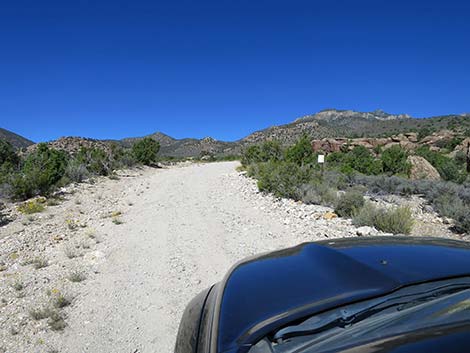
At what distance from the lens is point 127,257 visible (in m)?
5.88

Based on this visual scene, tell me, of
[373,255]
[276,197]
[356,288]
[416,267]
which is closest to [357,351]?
[356,288]

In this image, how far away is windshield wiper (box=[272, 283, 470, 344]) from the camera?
133 centimetres

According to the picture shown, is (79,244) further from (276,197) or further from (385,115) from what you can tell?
(385,115)

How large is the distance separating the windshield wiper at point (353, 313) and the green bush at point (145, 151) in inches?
1028

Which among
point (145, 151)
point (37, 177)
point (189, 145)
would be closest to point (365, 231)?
point (37, 177)

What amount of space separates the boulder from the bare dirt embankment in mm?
10792

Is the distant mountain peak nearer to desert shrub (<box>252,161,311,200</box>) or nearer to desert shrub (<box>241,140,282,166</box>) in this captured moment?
desert shrub (<box>241,140,282,166</box>)

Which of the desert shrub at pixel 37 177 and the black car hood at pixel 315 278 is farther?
the desert shrub at pixel 37 177

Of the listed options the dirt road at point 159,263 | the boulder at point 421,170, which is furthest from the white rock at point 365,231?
the boulder at point 421,170

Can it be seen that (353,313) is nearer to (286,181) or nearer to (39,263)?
(39,263)

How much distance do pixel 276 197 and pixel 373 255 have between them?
30.4 feet

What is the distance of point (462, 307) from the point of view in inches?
53.0

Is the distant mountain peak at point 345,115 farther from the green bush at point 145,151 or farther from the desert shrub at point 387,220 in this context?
the desert shrub at point 387,220

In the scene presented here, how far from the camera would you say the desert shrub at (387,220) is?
7430mm
